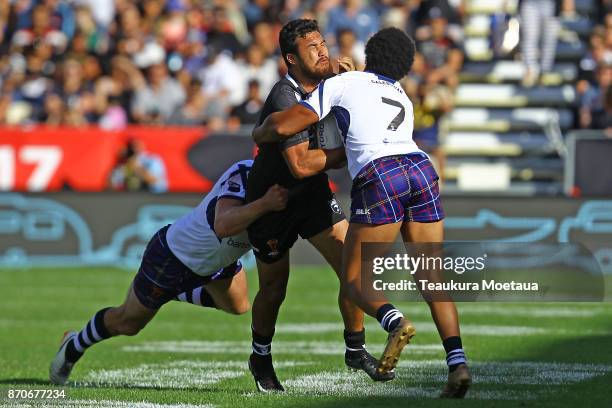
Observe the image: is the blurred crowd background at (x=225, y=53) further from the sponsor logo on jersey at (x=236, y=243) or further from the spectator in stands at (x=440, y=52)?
the sponsor logo on jersey at (x=236, y=243)

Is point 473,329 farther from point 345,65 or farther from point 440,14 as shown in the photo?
point 440,14

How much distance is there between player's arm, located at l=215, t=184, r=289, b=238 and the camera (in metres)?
7.42

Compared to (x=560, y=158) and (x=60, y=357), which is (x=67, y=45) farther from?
(x=60, y=357)

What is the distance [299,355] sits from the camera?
9922 mm

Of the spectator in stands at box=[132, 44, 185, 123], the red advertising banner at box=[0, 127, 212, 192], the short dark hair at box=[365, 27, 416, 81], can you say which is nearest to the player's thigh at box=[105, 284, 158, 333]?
the short dark hair at box=[365, 27, 416, 81]

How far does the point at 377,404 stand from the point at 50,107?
44.8ft

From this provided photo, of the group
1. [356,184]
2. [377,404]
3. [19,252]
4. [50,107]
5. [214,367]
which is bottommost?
[19,252]

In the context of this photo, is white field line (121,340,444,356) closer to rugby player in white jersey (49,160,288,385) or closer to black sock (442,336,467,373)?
rugby player in white jersey (49,160,288,385)

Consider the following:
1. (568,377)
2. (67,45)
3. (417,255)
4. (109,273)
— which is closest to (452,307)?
(417,255)

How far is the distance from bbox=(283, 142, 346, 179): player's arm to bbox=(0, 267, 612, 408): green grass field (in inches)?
52.4

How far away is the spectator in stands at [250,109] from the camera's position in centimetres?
1908

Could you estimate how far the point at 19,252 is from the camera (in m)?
17.6

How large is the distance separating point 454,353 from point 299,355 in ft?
10.1

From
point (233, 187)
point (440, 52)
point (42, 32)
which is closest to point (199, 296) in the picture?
point (233, 187)
